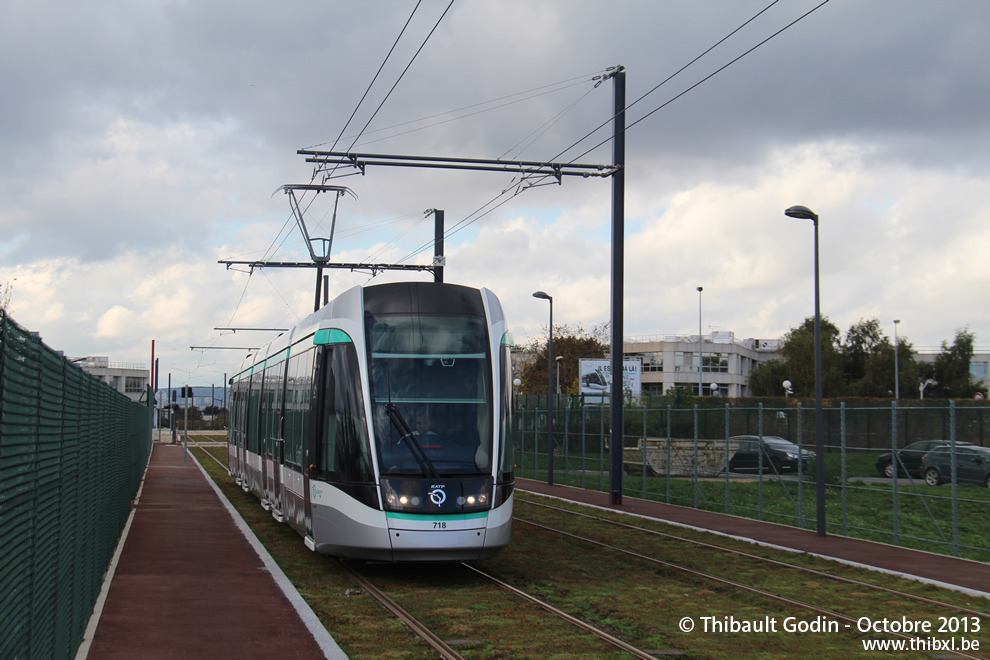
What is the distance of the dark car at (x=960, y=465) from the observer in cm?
1681

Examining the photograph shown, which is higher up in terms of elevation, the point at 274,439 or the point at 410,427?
the point at 410,427

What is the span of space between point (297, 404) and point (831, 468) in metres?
16.0

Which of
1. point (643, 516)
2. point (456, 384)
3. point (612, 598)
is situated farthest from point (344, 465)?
point (643, 516)

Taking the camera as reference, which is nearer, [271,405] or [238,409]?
[271,405]

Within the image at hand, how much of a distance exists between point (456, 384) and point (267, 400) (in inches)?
307

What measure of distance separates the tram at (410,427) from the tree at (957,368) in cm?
7467

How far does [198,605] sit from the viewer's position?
32.2 feet

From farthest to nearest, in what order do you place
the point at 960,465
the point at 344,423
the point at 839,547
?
the point at 960,465 → the point at 839,547 → the point at 344,423

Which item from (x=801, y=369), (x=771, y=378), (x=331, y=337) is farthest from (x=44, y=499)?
(x=771, y=378)

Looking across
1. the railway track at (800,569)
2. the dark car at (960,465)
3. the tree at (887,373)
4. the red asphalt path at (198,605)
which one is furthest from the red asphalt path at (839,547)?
the tree at (887,373)

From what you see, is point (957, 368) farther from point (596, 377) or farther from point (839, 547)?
point (839, 547)

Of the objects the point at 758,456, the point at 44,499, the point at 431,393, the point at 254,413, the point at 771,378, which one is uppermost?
the point at 771,378

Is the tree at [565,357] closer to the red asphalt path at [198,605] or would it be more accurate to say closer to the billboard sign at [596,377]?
the billboard sign at [596,377]

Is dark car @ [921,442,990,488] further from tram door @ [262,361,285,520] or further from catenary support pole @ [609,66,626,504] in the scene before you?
tram door @ [262,361,285,520]
